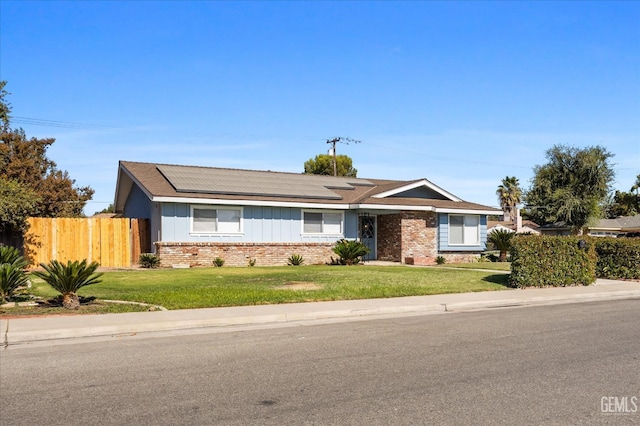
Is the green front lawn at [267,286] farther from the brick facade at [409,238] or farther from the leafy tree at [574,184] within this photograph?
the leafy tree at [574,184]

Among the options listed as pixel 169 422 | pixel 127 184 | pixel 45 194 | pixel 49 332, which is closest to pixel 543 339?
pixel 169 422

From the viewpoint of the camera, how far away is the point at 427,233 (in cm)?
2958

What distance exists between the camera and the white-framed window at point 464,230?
31078 mm

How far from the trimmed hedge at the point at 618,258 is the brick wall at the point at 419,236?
336 inches

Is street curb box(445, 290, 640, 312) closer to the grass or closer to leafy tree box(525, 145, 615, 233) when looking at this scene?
the grass

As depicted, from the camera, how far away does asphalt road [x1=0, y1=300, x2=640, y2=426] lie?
5.63m

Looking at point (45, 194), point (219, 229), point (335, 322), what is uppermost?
point (45, 194)

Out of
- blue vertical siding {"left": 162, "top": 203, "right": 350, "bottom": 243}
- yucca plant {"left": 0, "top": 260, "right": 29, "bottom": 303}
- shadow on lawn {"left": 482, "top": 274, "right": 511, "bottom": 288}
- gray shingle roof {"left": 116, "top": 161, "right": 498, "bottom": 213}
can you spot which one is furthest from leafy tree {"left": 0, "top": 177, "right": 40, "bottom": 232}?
shadow on lawn {"left": 482, "top": 274, "right": 511, "bottom": 288}

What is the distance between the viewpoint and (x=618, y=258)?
2103 centimetres

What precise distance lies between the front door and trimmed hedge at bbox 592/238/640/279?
38.0ft

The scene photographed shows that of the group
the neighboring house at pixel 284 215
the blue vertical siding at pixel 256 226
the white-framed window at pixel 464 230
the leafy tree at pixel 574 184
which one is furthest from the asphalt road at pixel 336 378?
the leafy tree at pixel 574 184

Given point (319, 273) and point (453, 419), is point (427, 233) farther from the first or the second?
point (453, 419)

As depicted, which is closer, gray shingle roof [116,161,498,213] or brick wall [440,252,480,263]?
gray shingle roof [116,161,498,213]

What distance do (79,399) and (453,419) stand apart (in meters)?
3.91
